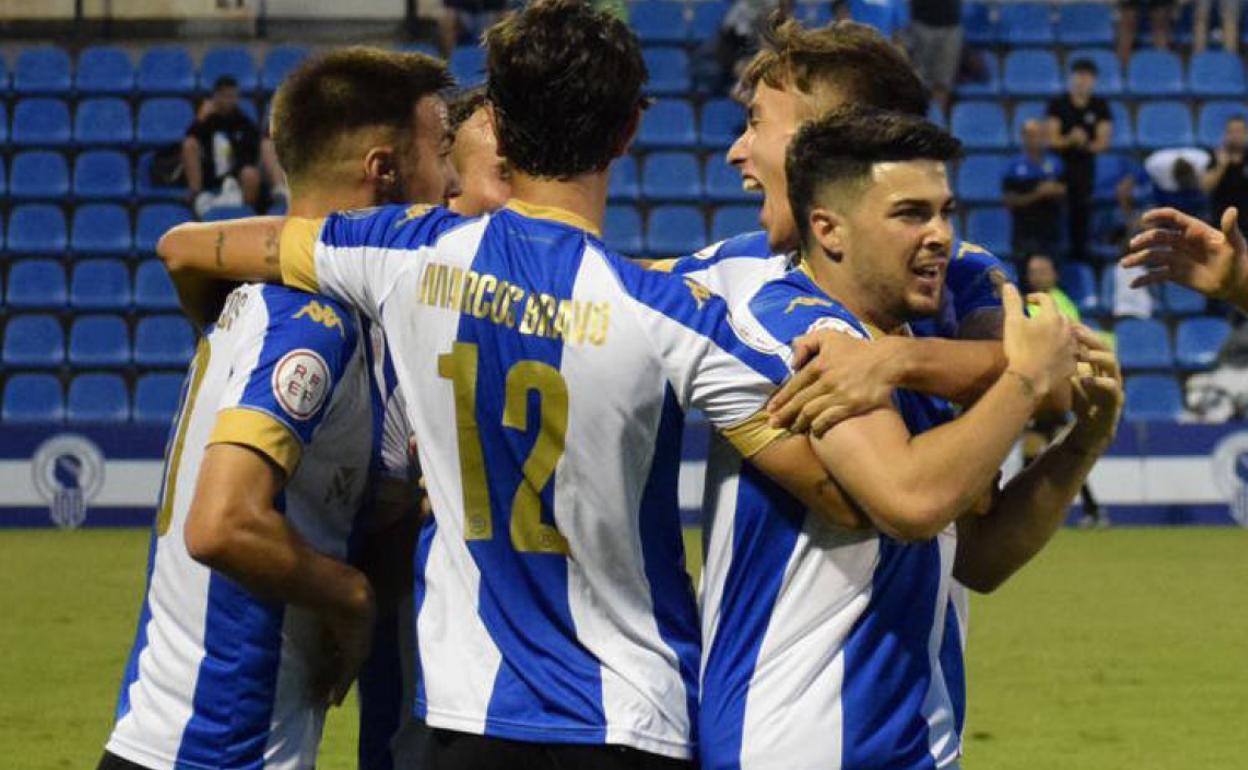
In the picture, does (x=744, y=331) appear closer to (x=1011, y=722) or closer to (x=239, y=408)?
(x=239, y=408)

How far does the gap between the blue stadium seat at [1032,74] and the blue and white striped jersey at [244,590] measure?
18.4m

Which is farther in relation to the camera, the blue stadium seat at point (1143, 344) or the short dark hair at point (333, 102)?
the blue stadium seat at point (1143, 344)

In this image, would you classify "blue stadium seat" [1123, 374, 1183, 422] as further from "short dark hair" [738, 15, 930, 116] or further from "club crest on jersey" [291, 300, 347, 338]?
"club crest on jersey" [291, 300, 347, 338]

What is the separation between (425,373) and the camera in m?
3.59

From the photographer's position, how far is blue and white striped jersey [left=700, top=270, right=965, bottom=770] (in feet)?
11.3

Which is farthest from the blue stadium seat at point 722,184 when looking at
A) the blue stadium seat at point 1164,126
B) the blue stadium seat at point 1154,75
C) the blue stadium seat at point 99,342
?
the blue stadium seat at point 99,342

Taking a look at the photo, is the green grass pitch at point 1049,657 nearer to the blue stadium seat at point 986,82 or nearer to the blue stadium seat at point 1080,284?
the blue stadium seat at point 1080,284

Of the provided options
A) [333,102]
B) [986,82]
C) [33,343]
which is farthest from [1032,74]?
[333,102]

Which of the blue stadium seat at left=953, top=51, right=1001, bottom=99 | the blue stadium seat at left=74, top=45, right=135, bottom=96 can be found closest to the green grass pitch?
the blue stadium seat at left=74, top=45, right=135, bottom=96

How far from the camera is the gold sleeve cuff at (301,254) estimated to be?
12.5 ft

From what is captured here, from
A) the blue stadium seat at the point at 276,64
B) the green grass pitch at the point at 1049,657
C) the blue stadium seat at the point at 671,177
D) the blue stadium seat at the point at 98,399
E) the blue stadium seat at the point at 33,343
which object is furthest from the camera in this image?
the blue stadium seat at the point at 276,64

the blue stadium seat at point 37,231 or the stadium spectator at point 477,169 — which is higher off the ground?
the blue stadium seat at point 37,231

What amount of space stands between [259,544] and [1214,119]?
61.9 feet

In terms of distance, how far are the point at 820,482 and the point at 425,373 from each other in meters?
0.69
